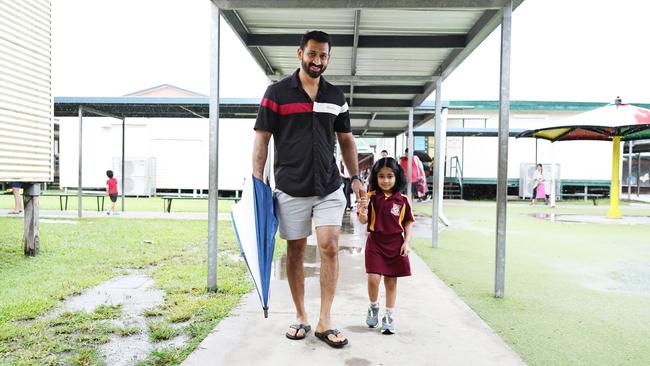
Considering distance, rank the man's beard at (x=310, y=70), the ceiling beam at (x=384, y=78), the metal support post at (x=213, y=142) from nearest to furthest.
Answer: the man's beard at (x=310, y=70), the metal support post at (x=213, y=142), the ceiling beam at (x=384, y=78)

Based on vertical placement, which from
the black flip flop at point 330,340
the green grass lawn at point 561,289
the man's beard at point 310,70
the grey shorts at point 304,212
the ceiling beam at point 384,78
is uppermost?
the ceiling beam at point 384,78

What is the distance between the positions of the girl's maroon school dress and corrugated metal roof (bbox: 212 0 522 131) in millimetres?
2074

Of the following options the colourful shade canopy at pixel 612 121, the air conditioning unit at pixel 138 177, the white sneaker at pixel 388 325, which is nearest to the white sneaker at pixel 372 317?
the white sneaker at pixel 388 325

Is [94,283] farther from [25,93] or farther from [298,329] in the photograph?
[25,93]

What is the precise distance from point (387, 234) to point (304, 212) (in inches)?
27.8

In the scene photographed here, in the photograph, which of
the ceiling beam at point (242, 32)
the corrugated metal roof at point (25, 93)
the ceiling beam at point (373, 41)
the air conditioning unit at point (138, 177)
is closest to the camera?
the ceiling beam at point (242, 32)

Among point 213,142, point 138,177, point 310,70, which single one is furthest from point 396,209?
point 138,177

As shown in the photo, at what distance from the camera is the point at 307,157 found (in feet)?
10.8

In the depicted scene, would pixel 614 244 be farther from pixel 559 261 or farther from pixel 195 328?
pixel 195 328

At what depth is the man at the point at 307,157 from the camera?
3.31m

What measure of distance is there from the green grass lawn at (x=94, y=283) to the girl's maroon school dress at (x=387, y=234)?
1334mm

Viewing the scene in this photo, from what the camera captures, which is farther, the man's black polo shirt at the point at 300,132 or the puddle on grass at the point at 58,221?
the puddle on grass at the point at 58,221

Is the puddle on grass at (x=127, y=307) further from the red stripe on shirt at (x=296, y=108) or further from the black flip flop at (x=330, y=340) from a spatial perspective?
the red stripe on shirt at (x=296, y=108)

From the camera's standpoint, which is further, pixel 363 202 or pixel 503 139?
pixel 503 139
